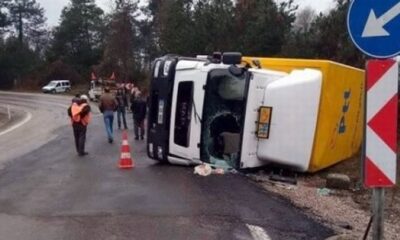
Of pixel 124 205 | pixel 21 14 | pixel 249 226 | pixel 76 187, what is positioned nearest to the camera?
pixel 249 226

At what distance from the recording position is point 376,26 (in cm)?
543

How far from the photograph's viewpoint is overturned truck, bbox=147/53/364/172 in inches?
485

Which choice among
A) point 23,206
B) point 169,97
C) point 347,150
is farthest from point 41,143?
point 23,206

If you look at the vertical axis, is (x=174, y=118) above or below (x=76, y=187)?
above

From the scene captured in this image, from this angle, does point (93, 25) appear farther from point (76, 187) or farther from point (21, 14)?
point (76, 187)

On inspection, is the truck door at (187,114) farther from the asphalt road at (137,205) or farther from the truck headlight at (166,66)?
the asphalt road at (137,205)

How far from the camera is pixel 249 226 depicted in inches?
305

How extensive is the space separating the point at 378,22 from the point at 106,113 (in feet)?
48.8

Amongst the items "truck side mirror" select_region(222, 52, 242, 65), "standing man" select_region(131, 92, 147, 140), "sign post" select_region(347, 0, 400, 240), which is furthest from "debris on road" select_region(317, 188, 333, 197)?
"standing man" select_region(131, 92, 147, 140)

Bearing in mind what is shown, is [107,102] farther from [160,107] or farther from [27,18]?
[27,18]

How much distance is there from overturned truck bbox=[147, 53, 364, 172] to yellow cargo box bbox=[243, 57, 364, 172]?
0.02 metres

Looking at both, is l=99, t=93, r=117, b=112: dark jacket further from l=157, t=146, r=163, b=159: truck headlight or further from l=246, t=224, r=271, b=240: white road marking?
l=246, t=224, r=271, b=240: white road marking

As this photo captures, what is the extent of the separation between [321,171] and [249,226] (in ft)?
21.0

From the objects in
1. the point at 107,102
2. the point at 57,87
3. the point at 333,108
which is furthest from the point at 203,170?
the point at 57,87
